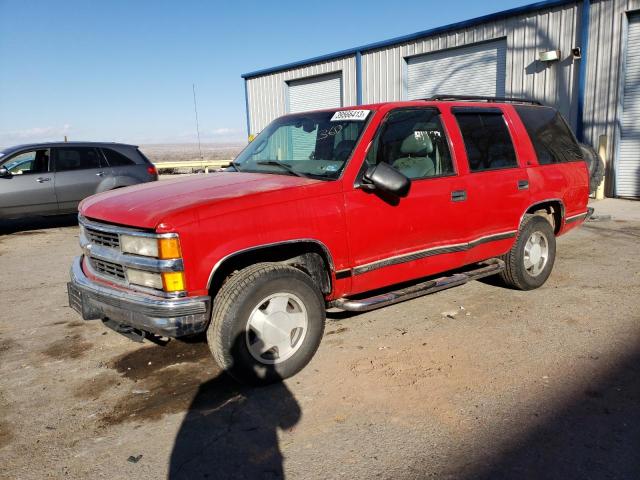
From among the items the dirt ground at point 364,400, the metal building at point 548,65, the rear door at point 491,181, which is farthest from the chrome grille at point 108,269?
the metal building at point 548,65

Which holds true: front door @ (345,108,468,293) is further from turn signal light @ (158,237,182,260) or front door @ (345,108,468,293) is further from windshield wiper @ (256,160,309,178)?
turn signal light @ (158,237,182,260)

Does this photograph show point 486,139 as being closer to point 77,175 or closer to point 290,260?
point 290,260

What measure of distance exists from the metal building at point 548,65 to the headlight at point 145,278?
11906mm

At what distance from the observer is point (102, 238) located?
3695mm

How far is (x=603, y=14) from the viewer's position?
11.8 meters

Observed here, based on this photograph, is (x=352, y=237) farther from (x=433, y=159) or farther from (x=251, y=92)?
(x=251, y=92)

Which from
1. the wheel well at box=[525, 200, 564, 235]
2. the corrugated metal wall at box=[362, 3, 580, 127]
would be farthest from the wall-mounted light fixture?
the wheel well at box=[525, 200, 564, 235]

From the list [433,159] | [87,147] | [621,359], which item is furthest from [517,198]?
[87,147]

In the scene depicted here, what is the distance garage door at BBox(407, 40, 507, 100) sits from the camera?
13953 millimetres

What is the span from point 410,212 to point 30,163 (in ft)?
28.6

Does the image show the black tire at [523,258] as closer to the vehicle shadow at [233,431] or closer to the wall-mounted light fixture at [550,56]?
the vehicle shadow at [233,431]

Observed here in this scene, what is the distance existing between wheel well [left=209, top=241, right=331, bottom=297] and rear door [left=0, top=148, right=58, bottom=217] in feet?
25.8

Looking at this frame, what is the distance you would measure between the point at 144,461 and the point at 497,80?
1374cm

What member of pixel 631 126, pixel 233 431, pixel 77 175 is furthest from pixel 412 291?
pixel 631 126
